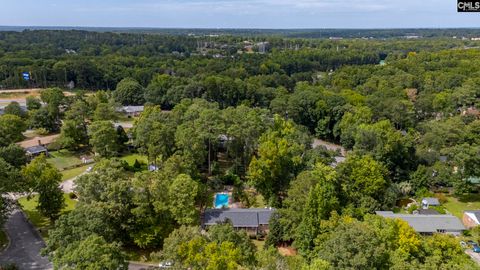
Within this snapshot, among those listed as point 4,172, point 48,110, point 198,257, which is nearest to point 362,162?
point 198,257

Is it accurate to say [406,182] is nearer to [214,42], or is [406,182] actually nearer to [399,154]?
[399,154]

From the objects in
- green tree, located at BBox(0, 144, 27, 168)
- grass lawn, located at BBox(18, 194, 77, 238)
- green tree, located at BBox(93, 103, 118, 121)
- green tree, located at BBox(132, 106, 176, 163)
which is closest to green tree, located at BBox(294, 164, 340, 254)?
green tree, located at BBox(132, 106, 176, 163)

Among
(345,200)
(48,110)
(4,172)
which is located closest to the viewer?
(4,172)

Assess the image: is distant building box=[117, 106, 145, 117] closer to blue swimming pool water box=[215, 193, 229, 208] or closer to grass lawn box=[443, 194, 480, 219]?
blue swimming pool water box=[215, 193, 229, 208]

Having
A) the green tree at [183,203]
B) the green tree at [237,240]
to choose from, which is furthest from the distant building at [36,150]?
the green tree at [237,240]

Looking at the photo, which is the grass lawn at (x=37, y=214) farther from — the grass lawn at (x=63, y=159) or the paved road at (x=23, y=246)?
the grass lawn at (x=63, y=159)

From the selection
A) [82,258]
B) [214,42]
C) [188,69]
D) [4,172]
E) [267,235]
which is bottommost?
[267,235]

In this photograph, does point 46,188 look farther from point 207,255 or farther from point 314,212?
point 314,212
